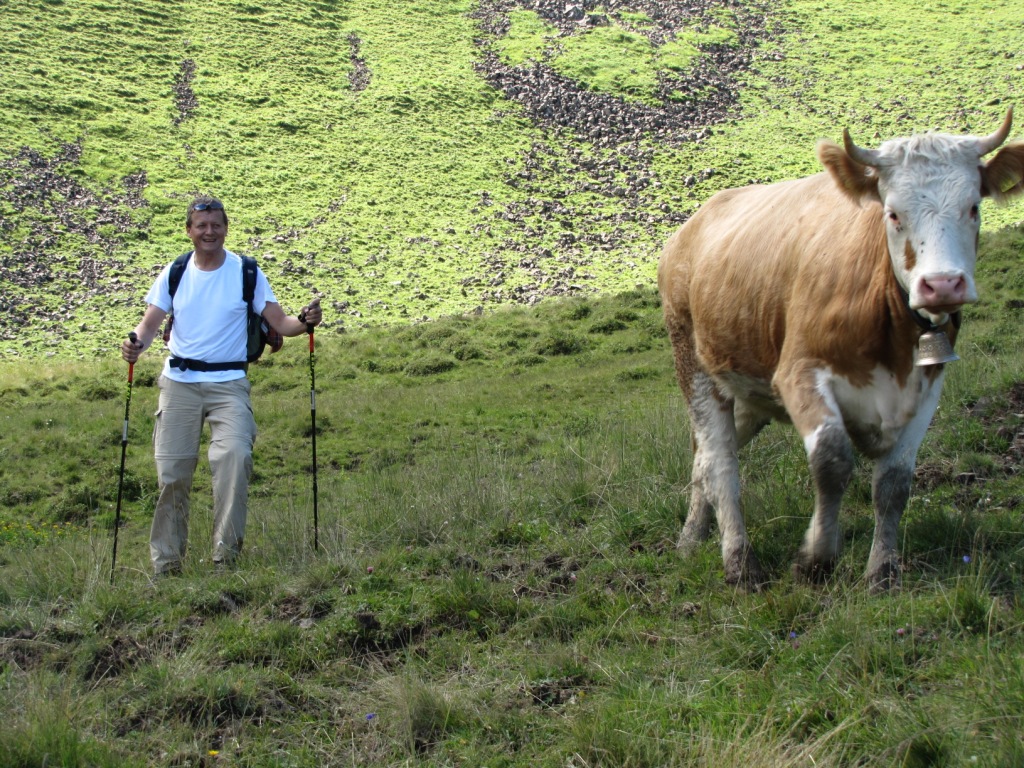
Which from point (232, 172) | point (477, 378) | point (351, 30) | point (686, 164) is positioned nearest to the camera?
point (477, 378)

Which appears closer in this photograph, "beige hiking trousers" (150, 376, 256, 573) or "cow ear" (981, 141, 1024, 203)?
"cow ear" (981, 141, 1024, 203)

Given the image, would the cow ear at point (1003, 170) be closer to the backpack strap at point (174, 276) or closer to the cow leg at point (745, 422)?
the cow leg at point (745, 422)

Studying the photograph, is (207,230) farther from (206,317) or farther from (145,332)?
(145,332)

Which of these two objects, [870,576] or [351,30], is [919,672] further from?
[351,30]

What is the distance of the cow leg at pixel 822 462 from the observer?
213 inches

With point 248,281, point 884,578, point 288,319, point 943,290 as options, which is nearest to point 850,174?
point 943,290

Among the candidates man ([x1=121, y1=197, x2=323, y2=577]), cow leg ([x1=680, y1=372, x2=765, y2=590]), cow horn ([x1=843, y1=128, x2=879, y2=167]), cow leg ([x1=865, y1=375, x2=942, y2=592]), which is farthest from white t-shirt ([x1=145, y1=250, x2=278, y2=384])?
cow leg ([x1=865, y1=375, x2=942, y2=592])

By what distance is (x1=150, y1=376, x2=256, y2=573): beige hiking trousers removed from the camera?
7379 mm

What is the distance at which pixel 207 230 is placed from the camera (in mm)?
7520

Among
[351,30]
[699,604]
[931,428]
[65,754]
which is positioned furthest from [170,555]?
[351,30]

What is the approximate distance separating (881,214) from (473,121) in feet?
137

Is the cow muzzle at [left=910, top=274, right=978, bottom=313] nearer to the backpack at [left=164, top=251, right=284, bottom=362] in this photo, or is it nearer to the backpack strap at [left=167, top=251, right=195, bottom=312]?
the backpack at [left=164, top=251, right=284, bottom=362]

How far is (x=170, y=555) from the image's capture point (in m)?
7.53

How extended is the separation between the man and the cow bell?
4306 mm
